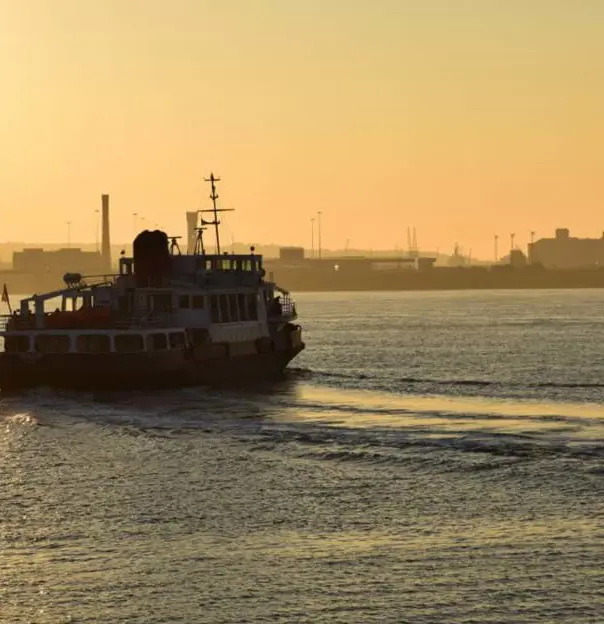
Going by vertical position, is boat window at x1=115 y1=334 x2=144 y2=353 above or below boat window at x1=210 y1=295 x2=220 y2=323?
below

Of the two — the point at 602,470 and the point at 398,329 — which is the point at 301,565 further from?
the point at 398,329

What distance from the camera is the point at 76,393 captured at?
72.9 metres

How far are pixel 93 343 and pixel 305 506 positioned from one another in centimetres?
3554

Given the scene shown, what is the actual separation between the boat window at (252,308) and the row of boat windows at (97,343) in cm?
956

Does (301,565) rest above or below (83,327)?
below

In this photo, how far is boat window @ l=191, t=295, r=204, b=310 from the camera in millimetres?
79625

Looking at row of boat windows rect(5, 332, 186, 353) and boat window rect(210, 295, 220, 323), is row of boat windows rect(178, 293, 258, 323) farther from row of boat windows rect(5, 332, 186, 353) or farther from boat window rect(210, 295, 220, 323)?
row of boat windows rect(5, 332, 186, 353)

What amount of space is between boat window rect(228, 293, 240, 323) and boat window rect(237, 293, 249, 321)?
1.32 ft

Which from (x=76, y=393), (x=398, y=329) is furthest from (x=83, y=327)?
(x=398, y=329)

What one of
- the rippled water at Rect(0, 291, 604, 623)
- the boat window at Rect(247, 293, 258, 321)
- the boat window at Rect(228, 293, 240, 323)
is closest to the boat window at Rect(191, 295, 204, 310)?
the boat window at Rect(228, 293, 240, 323)

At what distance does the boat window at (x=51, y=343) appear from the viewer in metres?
73.8

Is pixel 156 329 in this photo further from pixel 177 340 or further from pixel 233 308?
pixel 233 308

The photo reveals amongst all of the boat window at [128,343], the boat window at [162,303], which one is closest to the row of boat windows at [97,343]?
the boat window at [128,343]

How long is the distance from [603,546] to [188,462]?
63.2 ft
